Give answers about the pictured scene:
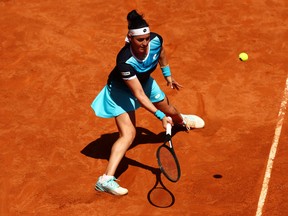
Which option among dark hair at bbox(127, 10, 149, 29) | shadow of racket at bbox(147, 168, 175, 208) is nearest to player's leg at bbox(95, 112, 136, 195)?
shadow of racket at bbox(147, 168, 175, 208)

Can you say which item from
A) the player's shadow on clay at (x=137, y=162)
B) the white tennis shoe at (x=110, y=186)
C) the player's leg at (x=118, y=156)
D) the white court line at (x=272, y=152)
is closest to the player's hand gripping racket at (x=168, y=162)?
the player's shadow on clay at (x=137, y=162)

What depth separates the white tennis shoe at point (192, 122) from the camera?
30.8 feet

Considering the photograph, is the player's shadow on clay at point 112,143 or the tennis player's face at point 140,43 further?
the player's shadow on clay at point 112,143

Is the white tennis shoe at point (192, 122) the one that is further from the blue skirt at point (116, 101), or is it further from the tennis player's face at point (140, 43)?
the tennis player's face at point (140, 43)

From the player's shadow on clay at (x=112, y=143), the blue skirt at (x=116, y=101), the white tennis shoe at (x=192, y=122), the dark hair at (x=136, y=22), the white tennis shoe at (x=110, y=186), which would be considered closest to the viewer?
the dark hair at (x=136, y=22)

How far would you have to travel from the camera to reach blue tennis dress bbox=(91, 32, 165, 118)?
7.83 metres

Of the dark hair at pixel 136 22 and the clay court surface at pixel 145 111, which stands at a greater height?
the dark hair at pixel 136 22

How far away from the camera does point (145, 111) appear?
1004 cm

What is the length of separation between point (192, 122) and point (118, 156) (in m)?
1.68

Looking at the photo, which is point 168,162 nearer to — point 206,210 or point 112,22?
point 206,210

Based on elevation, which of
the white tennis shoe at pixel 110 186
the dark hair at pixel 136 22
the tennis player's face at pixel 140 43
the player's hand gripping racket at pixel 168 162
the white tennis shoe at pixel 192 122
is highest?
the dark hair at pixel 136 22

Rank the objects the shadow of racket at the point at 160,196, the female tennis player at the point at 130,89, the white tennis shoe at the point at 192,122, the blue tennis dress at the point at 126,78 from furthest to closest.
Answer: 1. the white tennis shoe at the point at 192,122
2. the shadow of racket at the point at 160,196
3. the blue tennis dress at the point at 126,78
4. the female tennis player at the point at 130,89

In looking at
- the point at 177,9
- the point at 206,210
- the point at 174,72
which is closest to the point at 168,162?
the point at 206,210

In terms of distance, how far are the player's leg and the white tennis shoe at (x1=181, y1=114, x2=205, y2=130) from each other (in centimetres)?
136
